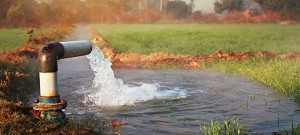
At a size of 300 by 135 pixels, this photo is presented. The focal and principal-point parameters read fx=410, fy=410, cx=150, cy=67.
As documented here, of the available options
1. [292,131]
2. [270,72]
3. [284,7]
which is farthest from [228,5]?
[292,131]

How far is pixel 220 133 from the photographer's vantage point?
5.45 meters

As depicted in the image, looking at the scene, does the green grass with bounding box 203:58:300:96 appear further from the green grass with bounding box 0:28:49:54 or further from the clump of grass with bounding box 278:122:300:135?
the green grass with bounding box 0:28:49:54

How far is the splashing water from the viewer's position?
26.2ft

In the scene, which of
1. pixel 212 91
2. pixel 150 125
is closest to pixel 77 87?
pixel 212 91

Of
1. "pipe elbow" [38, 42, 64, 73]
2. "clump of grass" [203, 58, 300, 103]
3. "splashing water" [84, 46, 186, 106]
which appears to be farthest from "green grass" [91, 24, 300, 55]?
"pipe elbow" [38, 42, 64, 73]

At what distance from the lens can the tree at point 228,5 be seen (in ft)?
208

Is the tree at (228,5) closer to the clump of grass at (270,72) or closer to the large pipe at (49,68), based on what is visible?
the clump of grass at (270,72)

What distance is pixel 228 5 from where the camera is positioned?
63625 millimetres

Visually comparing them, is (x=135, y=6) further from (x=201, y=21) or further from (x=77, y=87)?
(x=77, y=87)

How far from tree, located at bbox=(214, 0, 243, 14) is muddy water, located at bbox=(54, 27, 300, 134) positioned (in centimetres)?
5420

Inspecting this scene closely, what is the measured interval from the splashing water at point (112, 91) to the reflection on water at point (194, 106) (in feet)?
0.83

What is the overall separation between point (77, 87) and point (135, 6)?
8914 cm

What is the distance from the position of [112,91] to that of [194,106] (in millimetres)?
2021

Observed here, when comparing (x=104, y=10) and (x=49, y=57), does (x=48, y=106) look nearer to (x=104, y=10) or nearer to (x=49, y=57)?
(x=49, y=57)
